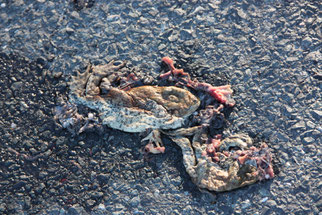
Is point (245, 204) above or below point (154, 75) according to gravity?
below

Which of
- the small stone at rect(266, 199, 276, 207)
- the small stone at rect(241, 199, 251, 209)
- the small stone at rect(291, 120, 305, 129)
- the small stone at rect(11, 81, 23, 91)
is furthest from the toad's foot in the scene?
the small stone at rect(11, 81, 23, 91)

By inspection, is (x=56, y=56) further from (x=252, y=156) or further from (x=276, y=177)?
(x=276, y=177)

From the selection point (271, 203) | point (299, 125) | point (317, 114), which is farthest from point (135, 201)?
point (317, 114)

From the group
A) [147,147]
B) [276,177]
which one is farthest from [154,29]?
[276,177]

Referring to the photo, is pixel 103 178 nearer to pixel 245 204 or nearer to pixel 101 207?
pixel 101 207

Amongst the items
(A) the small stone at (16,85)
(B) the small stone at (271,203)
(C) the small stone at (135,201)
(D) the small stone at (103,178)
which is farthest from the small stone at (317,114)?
(A) the small stone at (16,85)

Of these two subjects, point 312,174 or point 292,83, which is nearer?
point 312,174
